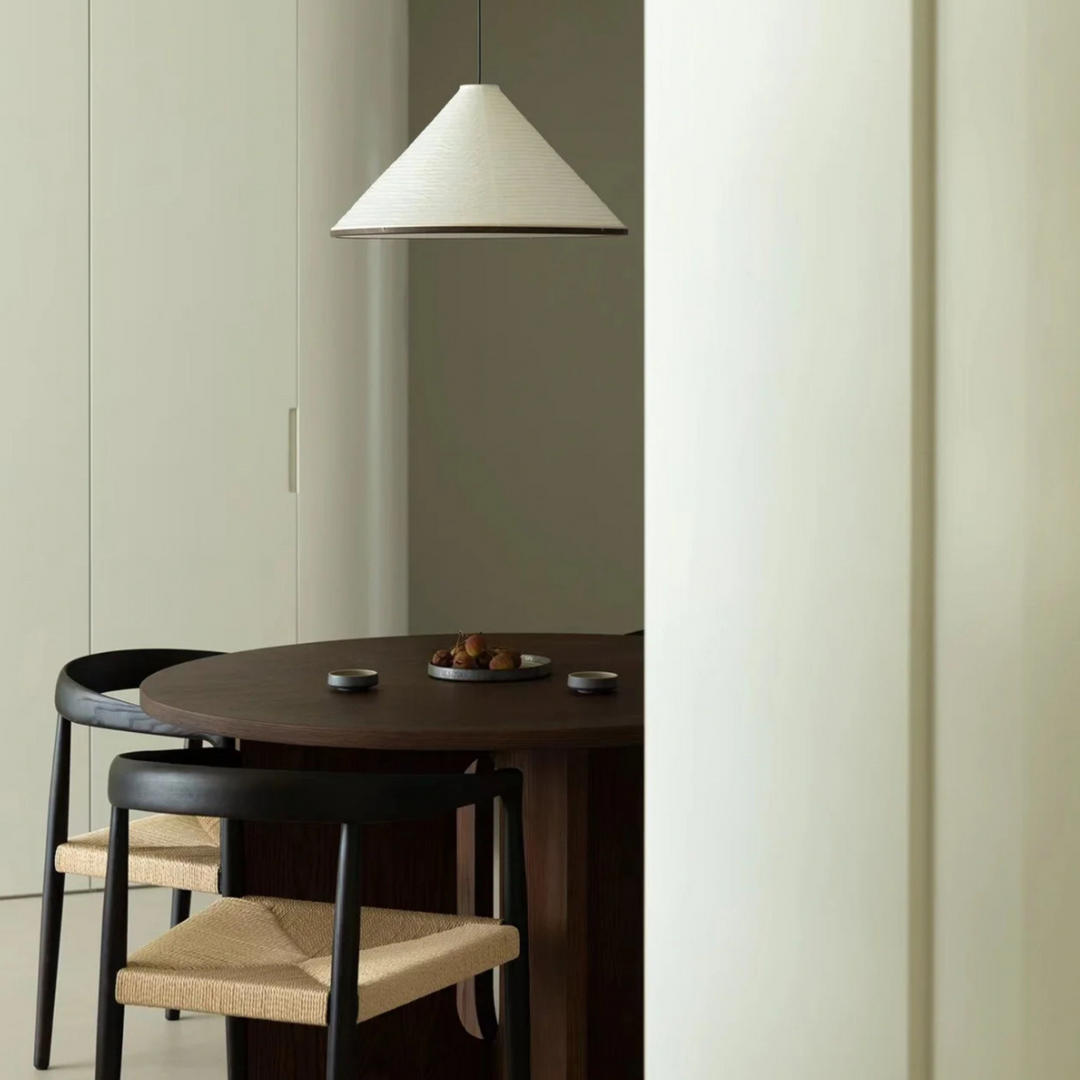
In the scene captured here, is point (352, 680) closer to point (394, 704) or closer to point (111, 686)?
point (394, 704)

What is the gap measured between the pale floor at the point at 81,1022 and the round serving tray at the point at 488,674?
939 millimetres

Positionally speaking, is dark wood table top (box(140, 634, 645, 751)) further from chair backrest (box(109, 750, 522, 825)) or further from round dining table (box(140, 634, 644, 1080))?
chair backrest (box(109, 750, 522, 825))

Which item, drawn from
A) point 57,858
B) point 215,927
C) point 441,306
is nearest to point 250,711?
point 215,927

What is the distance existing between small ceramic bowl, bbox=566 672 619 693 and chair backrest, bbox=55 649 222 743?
629 millimetres

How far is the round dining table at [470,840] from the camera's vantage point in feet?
7.84

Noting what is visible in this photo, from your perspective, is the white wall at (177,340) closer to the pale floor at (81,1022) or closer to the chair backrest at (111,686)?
the pale floor at (81,1022)

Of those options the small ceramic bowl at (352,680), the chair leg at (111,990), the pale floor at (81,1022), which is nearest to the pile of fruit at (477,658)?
the small ceramic bowl at (352,680)

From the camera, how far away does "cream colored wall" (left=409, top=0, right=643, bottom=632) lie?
6742 mm

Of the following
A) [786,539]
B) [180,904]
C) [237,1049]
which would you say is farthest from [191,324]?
[786,539]

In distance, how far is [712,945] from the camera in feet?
1.63

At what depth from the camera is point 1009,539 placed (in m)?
0.43

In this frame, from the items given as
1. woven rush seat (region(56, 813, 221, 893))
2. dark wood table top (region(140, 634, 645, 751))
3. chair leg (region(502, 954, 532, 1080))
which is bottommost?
chair leg (region(502, 954, 532, 1080))

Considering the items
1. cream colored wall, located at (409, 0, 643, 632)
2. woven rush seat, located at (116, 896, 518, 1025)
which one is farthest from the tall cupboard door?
cream colored wall, located at (409, 0, 643, 632)

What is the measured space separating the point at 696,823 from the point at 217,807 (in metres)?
1.61
